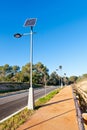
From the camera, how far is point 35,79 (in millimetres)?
100250

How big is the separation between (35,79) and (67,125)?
92.5 meters

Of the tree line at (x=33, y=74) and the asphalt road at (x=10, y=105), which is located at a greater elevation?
the tree line at (x=33, y=74)

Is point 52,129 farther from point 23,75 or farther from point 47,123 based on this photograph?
point 23,75

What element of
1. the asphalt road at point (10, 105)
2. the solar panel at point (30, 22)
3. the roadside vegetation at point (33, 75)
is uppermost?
the roadside vegetation at point (33, 75)

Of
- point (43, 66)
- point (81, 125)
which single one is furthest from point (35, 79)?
point (81, 125)

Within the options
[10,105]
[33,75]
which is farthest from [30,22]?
[33,75]

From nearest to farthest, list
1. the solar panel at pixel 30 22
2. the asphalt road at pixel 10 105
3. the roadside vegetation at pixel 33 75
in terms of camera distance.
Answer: the asphalt road at pixel 10 105 < the solar panel at pixel 30 22 < the roadside vegetation at pixel 33 75

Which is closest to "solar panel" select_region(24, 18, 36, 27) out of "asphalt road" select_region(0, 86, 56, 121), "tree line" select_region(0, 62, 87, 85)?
"asphalt road" select_region(0, 86, 56, 121)

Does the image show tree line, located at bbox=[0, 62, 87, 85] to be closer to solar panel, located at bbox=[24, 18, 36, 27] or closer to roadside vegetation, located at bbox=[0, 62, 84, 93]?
roadside vegetation, located at bbox=[0, 62, 84, 93]

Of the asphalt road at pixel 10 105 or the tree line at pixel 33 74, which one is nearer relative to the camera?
the asphalt road at pixel 10 105

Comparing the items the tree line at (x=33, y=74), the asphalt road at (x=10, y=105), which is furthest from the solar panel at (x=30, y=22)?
the tree line at (x=33, y=74)

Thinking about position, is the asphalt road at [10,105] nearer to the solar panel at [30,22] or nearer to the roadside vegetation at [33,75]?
the solar panel at [30,22]

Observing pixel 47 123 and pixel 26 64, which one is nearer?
pixel 47 123

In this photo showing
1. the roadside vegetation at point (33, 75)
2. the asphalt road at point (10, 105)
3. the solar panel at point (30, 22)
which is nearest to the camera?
the asphalt road at point (10, 105)
